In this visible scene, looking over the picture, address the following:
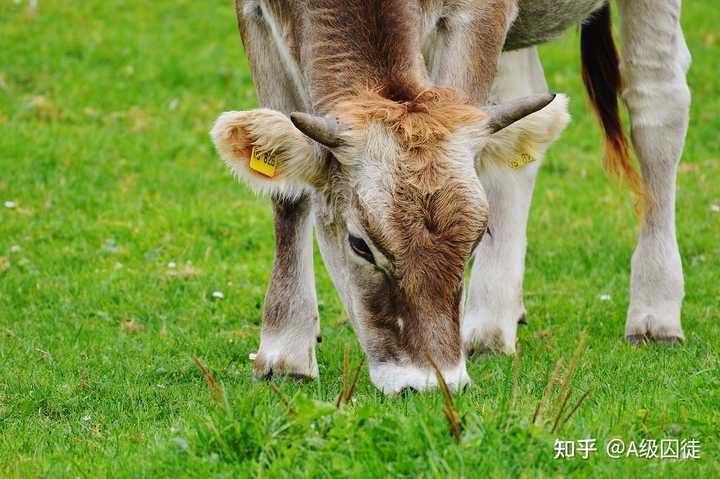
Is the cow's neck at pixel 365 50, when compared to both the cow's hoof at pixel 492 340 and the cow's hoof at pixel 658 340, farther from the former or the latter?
the cow's hoof at pixel 658 340

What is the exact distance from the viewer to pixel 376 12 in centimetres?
514

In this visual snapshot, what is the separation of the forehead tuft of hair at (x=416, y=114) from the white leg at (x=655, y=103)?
2.32 meters

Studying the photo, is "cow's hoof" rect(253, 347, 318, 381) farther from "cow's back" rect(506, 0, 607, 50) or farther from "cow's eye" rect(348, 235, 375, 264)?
"cow's back" rect(506, 0, 607, 50)

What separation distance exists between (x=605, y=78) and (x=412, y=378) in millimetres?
3416

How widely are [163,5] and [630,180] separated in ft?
30.0

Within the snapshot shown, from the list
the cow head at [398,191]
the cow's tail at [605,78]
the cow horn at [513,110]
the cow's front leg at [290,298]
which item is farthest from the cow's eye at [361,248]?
the cow's tail at [605,78]

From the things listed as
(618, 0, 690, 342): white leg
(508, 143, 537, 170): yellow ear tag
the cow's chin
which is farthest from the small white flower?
(618, 0, 690, 342): white leg

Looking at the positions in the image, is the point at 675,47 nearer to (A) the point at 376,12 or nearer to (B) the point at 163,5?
(A) the point at 376,12

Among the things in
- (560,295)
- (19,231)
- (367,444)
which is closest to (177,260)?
(19,231)

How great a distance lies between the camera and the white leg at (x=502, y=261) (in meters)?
6.48

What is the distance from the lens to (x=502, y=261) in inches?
266

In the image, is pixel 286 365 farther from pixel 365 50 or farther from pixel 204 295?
pixel 204 295

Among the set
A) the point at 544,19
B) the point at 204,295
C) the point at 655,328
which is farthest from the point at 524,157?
the point at 204,295

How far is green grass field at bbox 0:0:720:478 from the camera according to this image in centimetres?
399
